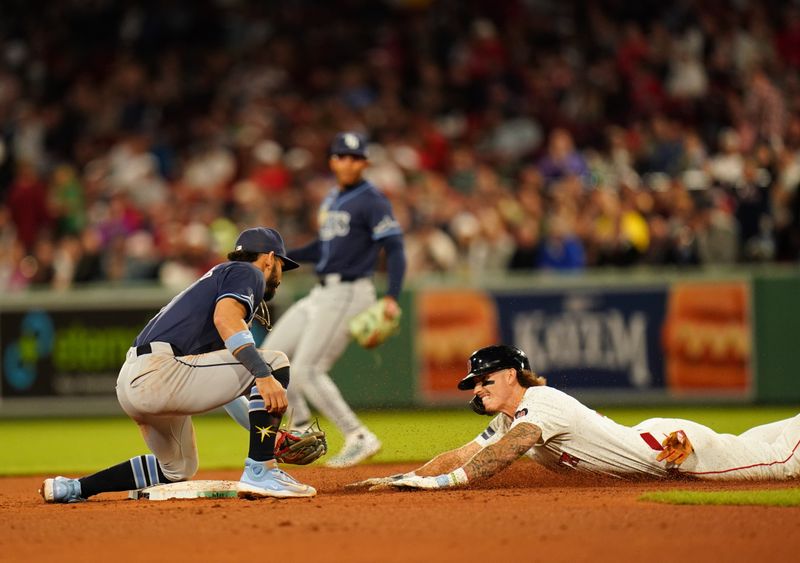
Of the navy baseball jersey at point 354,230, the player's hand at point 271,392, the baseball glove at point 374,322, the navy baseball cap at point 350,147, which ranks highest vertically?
the navy baseball cap at point 350,147

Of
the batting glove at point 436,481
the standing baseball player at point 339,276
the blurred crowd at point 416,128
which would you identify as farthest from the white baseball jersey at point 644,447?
the blurred crowd at point 416,128

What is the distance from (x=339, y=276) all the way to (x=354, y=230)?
37 centimetres

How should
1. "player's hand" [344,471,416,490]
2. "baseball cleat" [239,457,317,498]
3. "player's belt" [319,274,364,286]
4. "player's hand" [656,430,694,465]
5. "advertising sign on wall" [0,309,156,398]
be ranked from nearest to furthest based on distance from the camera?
"baseball cleat" [239,457,317,498] → "player's hand" [344,471,416,490] → "player's hand" [656,430,694,465] → "player's belt" [319,274,364,286] → "advertising sign on wall" [0,309,156,398]

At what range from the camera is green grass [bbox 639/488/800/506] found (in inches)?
256

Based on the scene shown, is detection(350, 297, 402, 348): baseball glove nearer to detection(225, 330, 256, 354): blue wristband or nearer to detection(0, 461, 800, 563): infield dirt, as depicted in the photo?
detection(0, 461, 800, 563): infield dirt

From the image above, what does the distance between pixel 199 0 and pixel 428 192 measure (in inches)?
290

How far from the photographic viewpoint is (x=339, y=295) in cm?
975

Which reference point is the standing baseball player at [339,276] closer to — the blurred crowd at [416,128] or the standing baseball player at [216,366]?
the standing baseball player at [216,366]

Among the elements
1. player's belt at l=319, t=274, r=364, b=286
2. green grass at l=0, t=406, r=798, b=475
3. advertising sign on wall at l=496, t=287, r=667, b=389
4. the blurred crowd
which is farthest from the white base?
the blurred crowd

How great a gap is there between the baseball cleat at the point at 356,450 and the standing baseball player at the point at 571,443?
192 cm

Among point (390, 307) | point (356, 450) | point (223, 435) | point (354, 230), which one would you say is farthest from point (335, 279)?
point (223, 435)

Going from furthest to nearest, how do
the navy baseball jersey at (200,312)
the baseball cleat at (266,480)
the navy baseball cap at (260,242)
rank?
the navy baseball cap at (260,242) → the baseball cleat at (266,480) → the navy baseball jersey at (200,312)

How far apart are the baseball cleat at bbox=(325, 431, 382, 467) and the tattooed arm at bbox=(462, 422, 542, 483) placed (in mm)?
2520

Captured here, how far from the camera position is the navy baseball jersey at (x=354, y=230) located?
31.9ft
